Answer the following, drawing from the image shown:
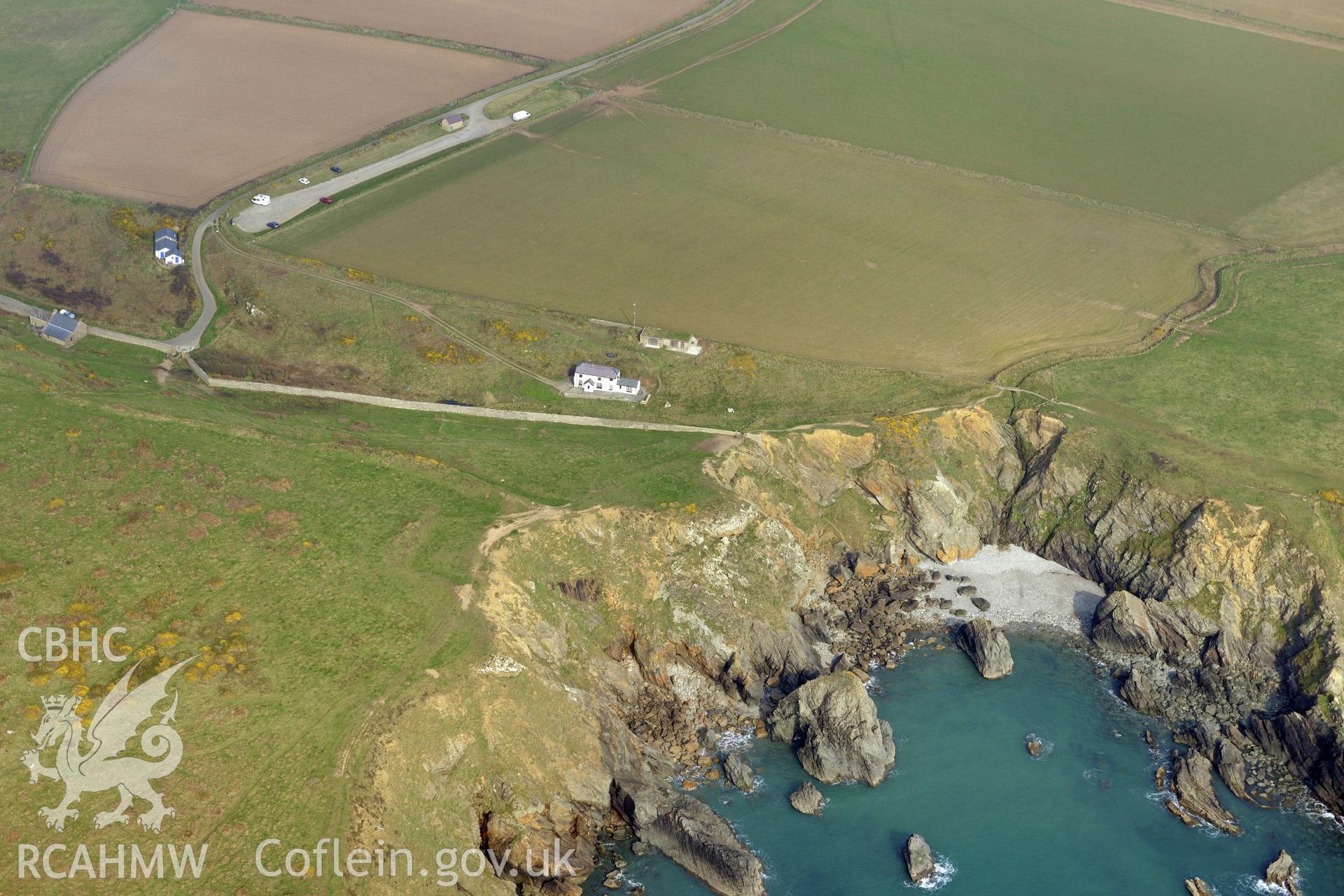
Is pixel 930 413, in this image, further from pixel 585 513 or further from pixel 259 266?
pixel 259 266

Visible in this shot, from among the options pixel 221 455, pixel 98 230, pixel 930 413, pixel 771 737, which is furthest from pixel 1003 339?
pixel 98 230

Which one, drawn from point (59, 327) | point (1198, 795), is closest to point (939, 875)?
point (1198, 795)

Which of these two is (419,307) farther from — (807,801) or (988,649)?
(988,649)

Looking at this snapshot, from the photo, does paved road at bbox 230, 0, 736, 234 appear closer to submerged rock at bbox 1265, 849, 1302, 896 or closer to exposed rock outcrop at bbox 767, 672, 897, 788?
exposed rock outcrop at bbox 767, 672, 897, 788

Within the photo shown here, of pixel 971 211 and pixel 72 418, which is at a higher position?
pixel 971 211

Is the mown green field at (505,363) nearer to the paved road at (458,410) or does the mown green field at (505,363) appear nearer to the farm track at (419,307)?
the farm track at (419,307)

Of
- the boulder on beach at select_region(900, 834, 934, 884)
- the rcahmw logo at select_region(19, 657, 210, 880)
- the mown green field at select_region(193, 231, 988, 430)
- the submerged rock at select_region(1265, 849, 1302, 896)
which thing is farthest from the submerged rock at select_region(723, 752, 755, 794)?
→ the submerged rock at select_region(1265, 849, 1302, 896)

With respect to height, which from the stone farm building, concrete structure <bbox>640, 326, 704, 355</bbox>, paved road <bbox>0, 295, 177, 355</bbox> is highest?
concrete structure <bbox>640, 326, 704, 355</bbox>
